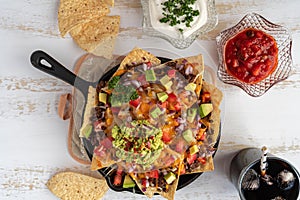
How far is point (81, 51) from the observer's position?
2502 mm

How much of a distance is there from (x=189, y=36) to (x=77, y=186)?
0.91 meters

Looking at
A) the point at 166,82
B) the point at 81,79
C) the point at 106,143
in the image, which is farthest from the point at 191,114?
the point at 81,79

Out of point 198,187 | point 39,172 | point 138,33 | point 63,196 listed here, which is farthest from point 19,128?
point 198,187

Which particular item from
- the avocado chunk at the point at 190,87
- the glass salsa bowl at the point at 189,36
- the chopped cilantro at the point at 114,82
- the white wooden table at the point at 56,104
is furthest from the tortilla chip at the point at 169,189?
the glass salsa bowl at the point at 189,36

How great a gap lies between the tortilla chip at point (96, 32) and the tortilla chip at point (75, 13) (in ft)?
0.12

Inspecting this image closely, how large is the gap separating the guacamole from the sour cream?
45cm

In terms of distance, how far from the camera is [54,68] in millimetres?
2355

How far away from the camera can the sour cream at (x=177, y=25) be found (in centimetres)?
237

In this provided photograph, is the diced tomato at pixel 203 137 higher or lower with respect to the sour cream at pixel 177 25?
lower

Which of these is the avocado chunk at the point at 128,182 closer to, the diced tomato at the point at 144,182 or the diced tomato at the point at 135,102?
the diced tomato at the point at 144,182

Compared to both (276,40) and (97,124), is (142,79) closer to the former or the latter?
(97,124)

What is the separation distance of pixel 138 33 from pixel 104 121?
487 mm

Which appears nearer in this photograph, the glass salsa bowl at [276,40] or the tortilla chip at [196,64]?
the tortilla chip at [196,64]

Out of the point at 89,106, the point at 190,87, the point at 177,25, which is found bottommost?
the point at 89,106
